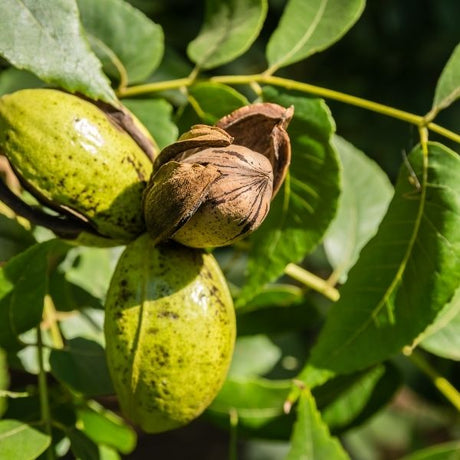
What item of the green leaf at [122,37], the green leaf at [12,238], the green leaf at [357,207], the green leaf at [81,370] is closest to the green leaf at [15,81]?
the green leaf at [122,37]

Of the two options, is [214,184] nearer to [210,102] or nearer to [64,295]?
[210,102]

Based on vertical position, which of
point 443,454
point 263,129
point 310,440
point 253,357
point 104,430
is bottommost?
point 253,357

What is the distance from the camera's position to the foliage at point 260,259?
140 centimetres

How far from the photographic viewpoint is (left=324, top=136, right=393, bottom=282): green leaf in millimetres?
2047

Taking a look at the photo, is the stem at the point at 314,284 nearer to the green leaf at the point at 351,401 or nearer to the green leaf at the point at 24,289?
the green leaf at the point at 351,401

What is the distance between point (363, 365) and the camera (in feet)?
4.96

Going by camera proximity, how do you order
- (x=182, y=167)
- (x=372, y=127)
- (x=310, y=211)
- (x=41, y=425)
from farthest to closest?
(x=372, y=127), (x=310, y=211), (x=41, y=425), (x=182, y=167)

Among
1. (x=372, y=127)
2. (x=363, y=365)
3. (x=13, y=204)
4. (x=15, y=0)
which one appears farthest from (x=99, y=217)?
(x=372, y=127)

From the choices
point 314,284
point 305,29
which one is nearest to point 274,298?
point 314,284

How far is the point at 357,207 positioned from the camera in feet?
6.76

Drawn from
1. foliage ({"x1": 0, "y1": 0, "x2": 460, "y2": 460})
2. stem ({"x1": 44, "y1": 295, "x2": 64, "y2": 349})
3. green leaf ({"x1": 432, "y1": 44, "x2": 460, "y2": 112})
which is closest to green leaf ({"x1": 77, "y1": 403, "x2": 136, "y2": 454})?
foliage ({"x1": 0, "y1": 0, "x2": 460, "y2": 460})

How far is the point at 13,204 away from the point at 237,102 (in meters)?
0.47

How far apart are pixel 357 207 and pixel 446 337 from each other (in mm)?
493

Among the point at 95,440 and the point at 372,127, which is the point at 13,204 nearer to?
the point at 95,440
